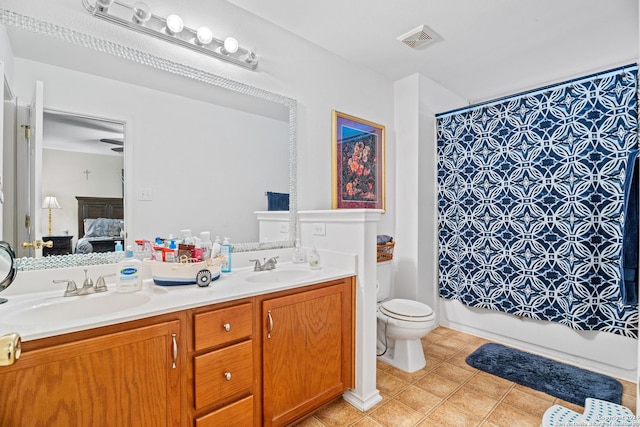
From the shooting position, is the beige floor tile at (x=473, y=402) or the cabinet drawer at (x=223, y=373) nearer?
the cabinet drawer at (x=223, y=373)

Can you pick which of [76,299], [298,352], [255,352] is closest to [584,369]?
[298,352]

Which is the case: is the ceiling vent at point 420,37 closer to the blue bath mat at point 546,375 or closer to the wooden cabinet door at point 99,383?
the wooden cabinet door at point 99,383

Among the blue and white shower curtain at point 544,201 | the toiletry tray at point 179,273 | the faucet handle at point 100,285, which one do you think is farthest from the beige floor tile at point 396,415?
the faucet handle at point 100,285

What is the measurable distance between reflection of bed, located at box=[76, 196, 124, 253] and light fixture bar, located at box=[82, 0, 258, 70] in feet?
2.78

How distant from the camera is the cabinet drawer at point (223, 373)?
127 cm

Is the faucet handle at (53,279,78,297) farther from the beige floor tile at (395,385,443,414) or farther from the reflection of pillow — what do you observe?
the beige floor tile at (395,385,443,414)

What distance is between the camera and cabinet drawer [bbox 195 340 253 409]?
1.27 metres

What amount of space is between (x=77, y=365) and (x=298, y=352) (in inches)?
36.0

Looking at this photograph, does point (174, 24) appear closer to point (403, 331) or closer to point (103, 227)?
point (103, 227)

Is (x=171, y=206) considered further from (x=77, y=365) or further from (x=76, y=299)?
(x=77, y=365)

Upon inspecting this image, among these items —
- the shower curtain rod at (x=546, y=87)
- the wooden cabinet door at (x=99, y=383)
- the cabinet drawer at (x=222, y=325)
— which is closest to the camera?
the wooden cabinet door at (x=99, y=383)

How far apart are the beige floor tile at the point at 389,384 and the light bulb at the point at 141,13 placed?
2.46m

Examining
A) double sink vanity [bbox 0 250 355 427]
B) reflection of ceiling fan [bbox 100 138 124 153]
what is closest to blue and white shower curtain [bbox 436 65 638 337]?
double sink vanity [bbox 0 250 355 427]

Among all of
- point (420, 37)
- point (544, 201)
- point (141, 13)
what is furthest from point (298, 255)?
point (544, 201)
